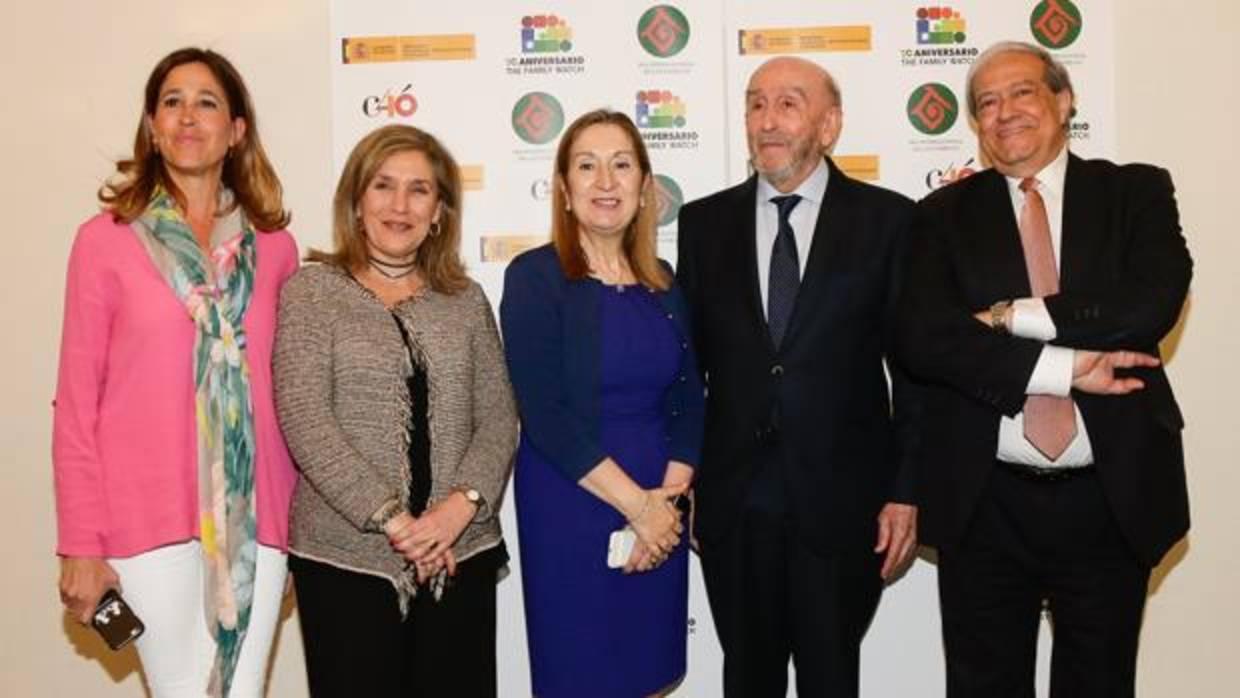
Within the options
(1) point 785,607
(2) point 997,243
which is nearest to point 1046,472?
(2) point 997,243

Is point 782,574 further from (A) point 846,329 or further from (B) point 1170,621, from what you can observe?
(B) point 1170,621

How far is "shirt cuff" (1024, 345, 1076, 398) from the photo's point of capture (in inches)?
93.0

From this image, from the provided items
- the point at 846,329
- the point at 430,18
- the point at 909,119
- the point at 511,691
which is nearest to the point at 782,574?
the point at 846,329

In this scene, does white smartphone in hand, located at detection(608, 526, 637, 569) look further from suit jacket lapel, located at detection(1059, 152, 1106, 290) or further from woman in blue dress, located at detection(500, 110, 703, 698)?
suit jacket lapel, located at detection(1059, 152, 1106, 290)

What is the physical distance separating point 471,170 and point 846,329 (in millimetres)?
A: 1527

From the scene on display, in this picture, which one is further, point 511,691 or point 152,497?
point 511,691

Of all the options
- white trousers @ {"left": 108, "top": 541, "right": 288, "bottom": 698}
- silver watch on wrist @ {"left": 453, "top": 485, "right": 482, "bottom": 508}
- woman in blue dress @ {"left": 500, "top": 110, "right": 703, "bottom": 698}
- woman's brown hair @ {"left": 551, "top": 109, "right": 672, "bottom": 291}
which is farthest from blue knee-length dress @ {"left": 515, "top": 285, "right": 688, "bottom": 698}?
white trousers @ {"left": 108, "top": 541, "right": 288, "bottom": 698}

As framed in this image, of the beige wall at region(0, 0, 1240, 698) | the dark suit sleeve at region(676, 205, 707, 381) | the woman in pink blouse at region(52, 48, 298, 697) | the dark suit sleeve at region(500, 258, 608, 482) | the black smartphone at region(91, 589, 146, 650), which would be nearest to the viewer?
the black smartphone at region(91, 589, 146, 650)

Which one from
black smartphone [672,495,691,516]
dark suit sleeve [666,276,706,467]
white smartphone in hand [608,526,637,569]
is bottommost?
white smartphone in hand [608,526,637,569]

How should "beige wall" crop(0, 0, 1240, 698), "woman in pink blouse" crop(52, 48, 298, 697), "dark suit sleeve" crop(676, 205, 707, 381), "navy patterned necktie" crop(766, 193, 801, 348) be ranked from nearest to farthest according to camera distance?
"woman in pink blouse" crop(52, 48, 298, 697) < "navy patterned necktie" crop(766, 193, 801, 348) < "dark suit sleeve" crop(676, 205, 707, 381) < "beige wall" crop(0, 0, 1240, 698)

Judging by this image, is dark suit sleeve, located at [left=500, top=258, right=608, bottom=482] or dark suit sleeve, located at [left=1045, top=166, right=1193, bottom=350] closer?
dark suit sleeve, located at [left=1045, top=166, right=1193, bottom=350]

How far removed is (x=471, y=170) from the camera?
11.6 feet

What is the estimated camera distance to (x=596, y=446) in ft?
8.31

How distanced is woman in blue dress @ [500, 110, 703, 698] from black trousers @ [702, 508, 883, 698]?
0.15m
